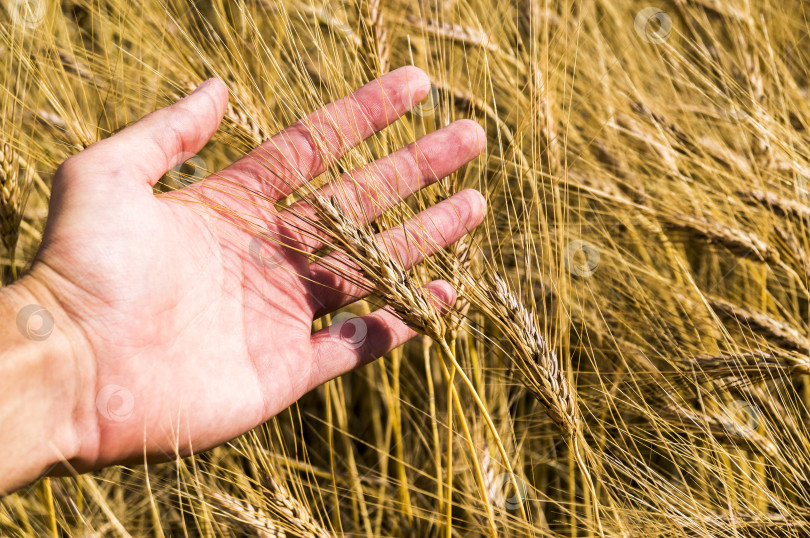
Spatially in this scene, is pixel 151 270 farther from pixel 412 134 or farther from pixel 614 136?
pixel 614 136

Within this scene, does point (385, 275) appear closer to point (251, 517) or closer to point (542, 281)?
point (542, 281)

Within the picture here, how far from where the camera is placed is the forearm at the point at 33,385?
88 centimetres

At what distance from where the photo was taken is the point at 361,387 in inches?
62.3

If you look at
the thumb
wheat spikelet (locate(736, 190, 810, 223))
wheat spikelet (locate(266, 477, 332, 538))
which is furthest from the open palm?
wheat spikelet (locate(736, 190, 810, 223))

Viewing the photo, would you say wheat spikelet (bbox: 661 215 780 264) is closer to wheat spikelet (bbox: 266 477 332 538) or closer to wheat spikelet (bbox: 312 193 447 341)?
wheat spikelet (bbox: 312 193 447 341)

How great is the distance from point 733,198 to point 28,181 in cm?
124

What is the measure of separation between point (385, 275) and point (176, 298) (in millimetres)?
367

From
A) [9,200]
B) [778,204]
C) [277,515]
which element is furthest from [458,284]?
[9,200]

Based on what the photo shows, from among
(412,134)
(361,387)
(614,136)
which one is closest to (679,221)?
(614,136)

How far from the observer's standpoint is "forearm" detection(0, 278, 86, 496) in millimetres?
885

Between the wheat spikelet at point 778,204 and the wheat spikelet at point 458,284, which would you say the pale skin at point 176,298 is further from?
the wheat spikelet at point 778,204

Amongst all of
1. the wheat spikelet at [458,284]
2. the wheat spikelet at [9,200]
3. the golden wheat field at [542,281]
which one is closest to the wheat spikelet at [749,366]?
the golden wheat field at [542,281]

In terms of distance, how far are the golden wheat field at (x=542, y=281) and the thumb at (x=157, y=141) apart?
0.19ft

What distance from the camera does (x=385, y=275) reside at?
0.87m
